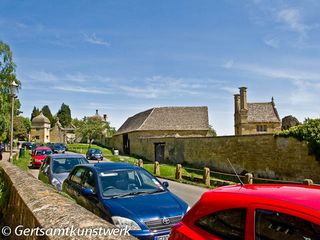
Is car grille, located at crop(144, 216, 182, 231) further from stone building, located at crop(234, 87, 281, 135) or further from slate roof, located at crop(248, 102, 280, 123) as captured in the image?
slate roof, located at crop(248, 102, 280, 123)

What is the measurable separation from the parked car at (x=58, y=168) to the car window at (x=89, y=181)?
12.5 ft

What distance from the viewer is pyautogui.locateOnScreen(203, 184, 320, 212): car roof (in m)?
2.90

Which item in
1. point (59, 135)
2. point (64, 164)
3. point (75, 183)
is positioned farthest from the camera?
point (59, 135)

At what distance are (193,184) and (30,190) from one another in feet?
46.4

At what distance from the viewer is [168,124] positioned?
176 feet

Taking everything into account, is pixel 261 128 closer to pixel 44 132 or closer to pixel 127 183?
pixel 127 183

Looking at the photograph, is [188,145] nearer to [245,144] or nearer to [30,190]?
[245,144]

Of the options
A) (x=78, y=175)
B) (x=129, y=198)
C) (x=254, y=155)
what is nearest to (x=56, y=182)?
(x=78, y=175)

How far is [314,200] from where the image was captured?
9.52ft

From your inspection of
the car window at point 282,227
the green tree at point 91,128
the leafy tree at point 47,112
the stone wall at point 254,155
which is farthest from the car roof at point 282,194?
the leafy tree at point 47,112

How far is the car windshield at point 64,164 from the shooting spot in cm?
1247

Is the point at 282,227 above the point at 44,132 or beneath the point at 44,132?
beneath

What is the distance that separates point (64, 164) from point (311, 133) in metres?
15.2

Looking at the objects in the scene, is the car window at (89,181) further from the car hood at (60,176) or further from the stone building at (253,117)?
the stone building at (253,117)
